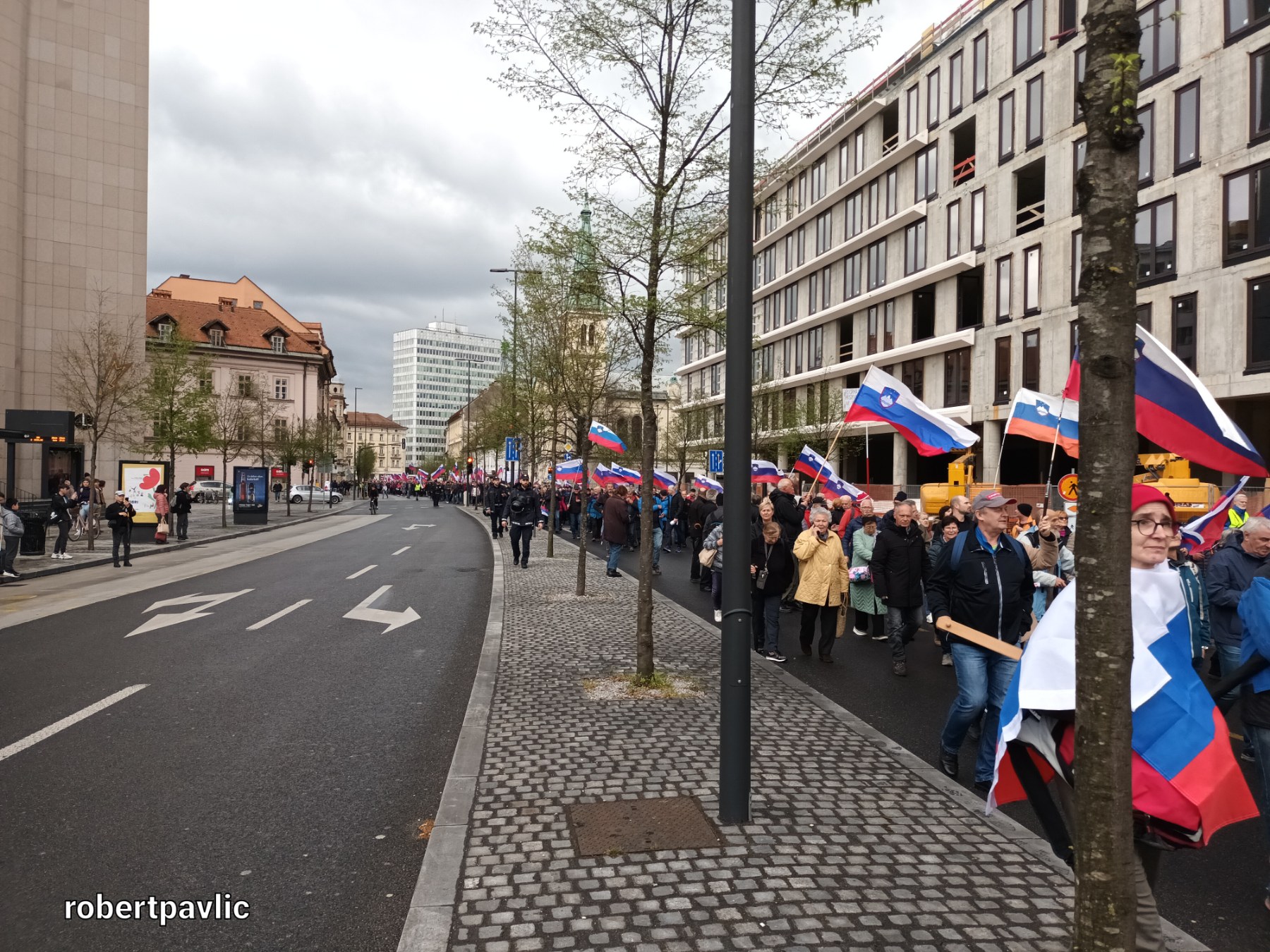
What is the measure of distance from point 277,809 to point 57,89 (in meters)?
46.8

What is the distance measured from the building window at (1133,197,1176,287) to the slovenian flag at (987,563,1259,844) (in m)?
28.3

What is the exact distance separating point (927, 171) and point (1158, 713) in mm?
41409

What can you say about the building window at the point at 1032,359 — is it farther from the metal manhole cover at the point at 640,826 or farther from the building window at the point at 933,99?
the metal manhole cover at the point at 640,826

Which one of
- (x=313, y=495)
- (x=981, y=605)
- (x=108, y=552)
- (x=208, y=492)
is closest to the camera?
(x=981, y=605)

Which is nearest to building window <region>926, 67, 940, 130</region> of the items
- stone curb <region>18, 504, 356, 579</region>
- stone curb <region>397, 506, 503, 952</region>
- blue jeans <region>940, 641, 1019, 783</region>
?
stone curb <region>18, 504, 356, 579</region>

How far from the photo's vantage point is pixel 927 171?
40312 mm

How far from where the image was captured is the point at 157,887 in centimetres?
399

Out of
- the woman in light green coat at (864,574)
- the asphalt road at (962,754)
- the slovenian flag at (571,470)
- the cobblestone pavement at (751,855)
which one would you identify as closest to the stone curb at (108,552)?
the slovenian flag at (571,470)

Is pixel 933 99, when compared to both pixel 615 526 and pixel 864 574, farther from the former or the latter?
pixel 864 574

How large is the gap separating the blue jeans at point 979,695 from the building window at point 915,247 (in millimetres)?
37752

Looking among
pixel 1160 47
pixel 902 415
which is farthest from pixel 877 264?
pixel 902 415

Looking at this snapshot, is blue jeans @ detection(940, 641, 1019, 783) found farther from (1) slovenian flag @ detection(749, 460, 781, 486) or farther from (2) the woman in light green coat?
(1) slovenian flag @ detection(749, 460, 781, 486)

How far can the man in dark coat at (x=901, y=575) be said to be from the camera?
934 cm

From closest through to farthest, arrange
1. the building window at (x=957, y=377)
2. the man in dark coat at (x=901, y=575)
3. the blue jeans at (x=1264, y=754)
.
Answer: the blue jeans at (x=1264, y=754), the man in dark coat at (x=901, y=575), the building window at (x=957, y=377)
